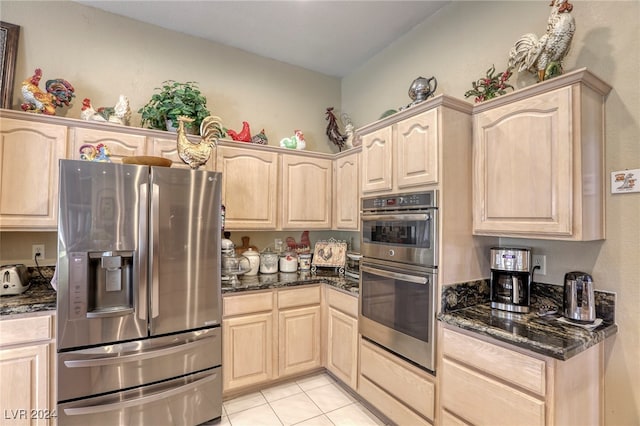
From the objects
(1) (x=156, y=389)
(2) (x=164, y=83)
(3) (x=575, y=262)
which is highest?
(2) (x=164, y=83)

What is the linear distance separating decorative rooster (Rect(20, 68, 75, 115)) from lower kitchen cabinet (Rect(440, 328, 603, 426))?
10.1 feet

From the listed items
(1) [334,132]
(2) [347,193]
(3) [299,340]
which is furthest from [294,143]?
(3) [299,340]

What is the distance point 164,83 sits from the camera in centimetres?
271

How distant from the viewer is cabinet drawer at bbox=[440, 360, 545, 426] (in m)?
1.31

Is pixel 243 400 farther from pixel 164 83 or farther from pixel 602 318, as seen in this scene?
pixel 164 83

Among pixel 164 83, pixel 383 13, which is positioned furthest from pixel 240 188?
pixel 383 13

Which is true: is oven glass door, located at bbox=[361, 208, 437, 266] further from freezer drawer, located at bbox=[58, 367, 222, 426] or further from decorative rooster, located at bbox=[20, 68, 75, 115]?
decorative rooster, located at bbox=[20, 68, 75, 115]

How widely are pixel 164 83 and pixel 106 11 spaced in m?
0.68

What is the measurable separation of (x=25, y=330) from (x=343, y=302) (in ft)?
6.72

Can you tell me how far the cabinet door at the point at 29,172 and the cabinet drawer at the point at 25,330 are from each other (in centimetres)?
63

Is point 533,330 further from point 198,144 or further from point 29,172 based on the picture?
point 29,172

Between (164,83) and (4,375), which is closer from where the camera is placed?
(4,375)

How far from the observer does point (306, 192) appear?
3.01 meters

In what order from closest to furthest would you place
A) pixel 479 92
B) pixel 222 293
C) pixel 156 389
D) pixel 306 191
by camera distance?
pixel 156 389
pixel 479 92
pixel 222 293
pixel 306 191
